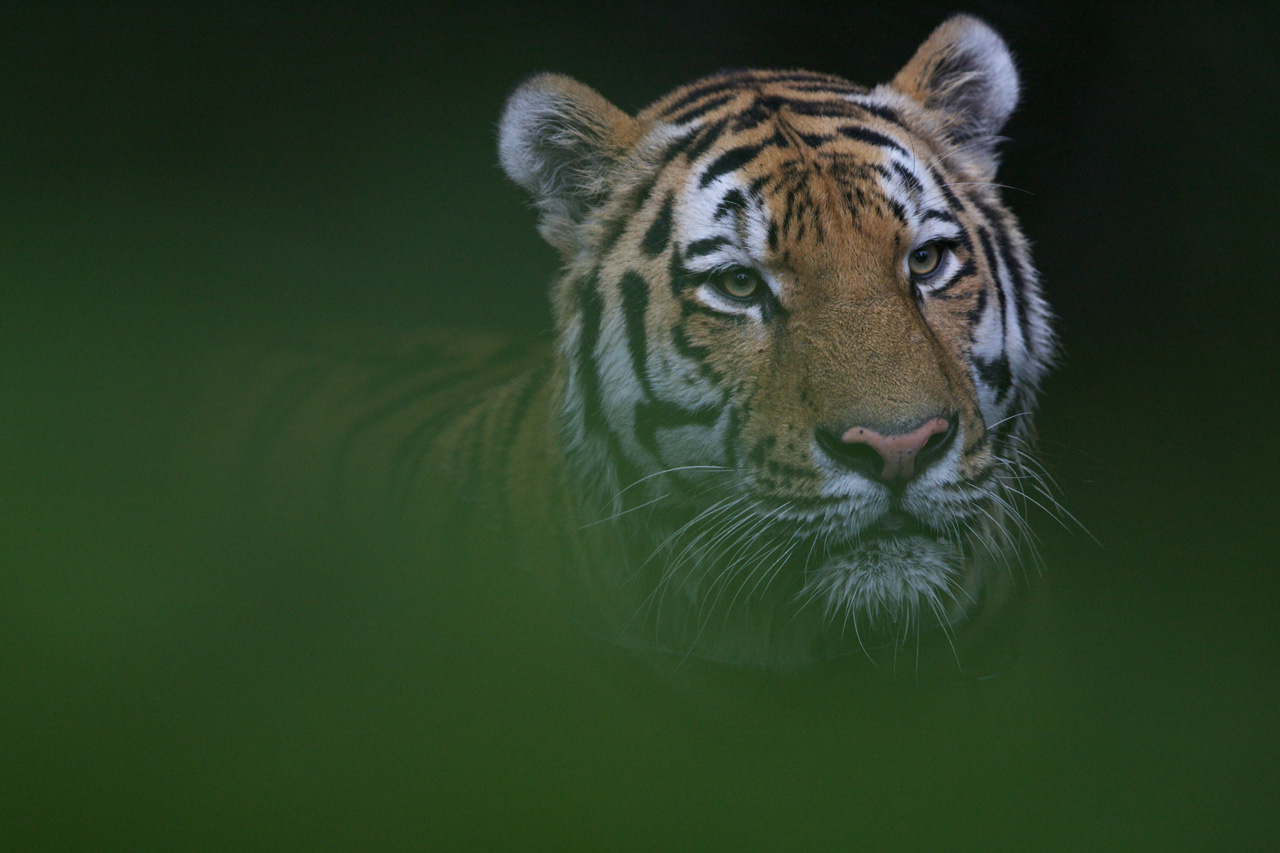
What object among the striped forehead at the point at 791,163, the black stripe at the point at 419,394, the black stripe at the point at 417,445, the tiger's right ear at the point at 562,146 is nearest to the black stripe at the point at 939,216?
the striped forehead at the point at 791,163

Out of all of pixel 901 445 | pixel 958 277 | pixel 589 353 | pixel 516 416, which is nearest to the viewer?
pixel 901 445

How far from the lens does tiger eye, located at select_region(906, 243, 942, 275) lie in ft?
2.99

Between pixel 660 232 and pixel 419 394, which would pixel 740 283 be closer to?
pixel 660 232

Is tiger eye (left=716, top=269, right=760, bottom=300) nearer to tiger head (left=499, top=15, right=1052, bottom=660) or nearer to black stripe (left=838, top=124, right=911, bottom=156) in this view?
tiger head (left=499, top=15, right=1052, bottom=660)

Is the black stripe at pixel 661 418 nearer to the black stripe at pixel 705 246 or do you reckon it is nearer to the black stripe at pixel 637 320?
the black stripe at pixel 637 320

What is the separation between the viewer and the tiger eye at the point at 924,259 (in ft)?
2.99

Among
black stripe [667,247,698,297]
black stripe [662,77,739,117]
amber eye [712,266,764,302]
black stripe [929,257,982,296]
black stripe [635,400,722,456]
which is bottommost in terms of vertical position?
black stripe [635,400,722,456]

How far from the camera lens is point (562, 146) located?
1.02m

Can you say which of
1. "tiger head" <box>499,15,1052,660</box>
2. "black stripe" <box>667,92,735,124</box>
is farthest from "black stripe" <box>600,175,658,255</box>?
"black stripe" <box>667,92,735,124</box>

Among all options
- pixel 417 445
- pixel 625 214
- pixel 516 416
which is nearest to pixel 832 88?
pixel 625 214

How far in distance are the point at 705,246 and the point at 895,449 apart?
0.33 m

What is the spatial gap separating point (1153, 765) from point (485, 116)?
0.84 metres

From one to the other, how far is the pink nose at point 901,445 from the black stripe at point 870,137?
1.29 ft

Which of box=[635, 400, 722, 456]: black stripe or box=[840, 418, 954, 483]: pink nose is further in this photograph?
Answer: box=[635, 400, 722, 456]: black stripe
